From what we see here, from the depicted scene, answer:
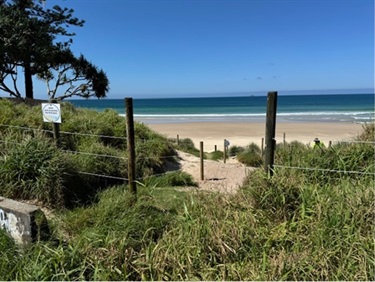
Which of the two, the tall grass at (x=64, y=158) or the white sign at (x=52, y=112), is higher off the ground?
the white sign at (x=52, y=112)

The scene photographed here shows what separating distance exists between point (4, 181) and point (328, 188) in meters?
4.39

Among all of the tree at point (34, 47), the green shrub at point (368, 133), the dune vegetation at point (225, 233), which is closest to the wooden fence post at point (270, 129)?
the dune vegetation at point (225, 233)

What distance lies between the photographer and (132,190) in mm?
4699

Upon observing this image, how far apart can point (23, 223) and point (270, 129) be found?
279cm

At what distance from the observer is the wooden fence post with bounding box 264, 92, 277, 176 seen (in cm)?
366

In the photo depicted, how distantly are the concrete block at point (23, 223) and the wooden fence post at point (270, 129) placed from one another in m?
2.50

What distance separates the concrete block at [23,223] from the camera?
9.99ft

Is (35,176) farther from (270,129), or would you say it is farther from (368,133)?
(368,133)

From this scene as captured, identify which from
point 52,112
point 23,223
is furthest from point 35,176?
point 23,223

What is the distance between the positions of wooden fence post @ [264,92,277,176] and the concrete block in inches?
98.5

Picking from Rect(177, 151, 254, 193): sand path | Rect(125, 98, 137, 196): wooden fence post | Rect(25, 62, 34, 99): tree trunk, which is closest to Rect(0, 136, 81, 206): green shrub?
Rect(125, 98, 137, 196): wooden fence post

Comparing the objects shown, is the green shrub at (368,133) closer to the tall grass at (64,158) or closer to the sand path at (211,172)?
the sand path at (211,172)

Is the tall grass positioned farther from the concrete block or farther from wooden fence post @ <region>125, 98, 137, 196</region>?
the concrete block

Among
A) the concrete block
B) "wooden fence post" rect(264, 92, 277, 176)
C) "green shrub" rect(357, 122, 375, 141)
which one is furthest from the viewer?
"green shrub" rect(357, 122, 375, 141)
